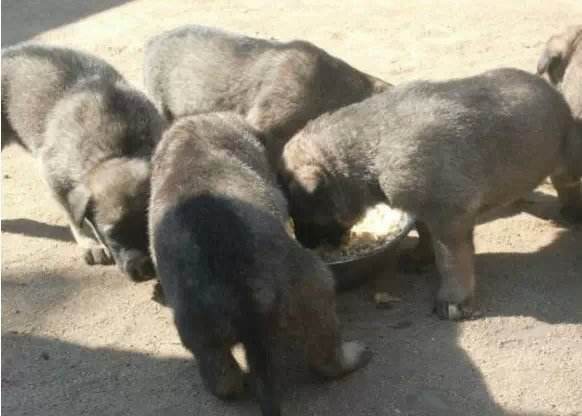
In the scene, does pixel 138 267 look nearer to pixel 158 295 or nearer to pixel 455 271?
pixel 158 295

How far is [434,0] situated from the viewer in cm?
1085

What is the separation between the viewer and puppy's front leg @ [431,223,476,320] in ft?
18.2

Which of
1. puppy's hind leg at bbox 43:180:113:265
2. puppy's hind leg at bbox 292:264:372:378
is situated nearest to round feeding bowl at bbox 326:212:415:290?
puppy's hind leg at bbox 292:264:372:378

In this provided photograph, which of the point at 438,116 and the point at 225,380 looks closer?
the point at 225,380

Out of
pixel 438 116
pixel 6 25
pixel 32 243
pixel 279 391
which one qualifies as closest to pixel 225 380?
pixel 279 391

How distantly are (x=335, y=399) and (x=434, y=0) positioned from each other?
23.0ft

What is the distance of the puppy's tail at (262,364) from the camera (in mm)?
4410

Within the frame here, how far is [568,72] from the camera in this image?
22.2ft

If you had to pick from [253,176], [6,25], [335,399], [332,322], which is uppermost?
[253,176]

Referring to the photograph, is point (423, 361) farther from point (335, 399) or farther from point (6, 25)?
point (6, 25)

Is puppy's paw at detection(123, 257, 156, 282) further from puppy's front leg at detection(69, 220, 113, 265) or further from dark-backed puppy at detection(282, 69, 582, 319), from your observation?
dark-backed puppy at detection(282, 69, 582, 319)

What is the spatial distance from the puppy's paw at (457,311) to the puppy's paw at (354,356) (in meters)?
0.61

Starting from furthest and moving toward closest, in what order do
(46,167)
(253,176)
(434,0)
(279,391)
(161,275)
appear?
(434,0), (46,167), (253,176), (161,275), (279,391)

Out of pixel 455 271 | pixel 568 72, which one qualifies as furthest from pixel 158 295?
pixel 568 72
